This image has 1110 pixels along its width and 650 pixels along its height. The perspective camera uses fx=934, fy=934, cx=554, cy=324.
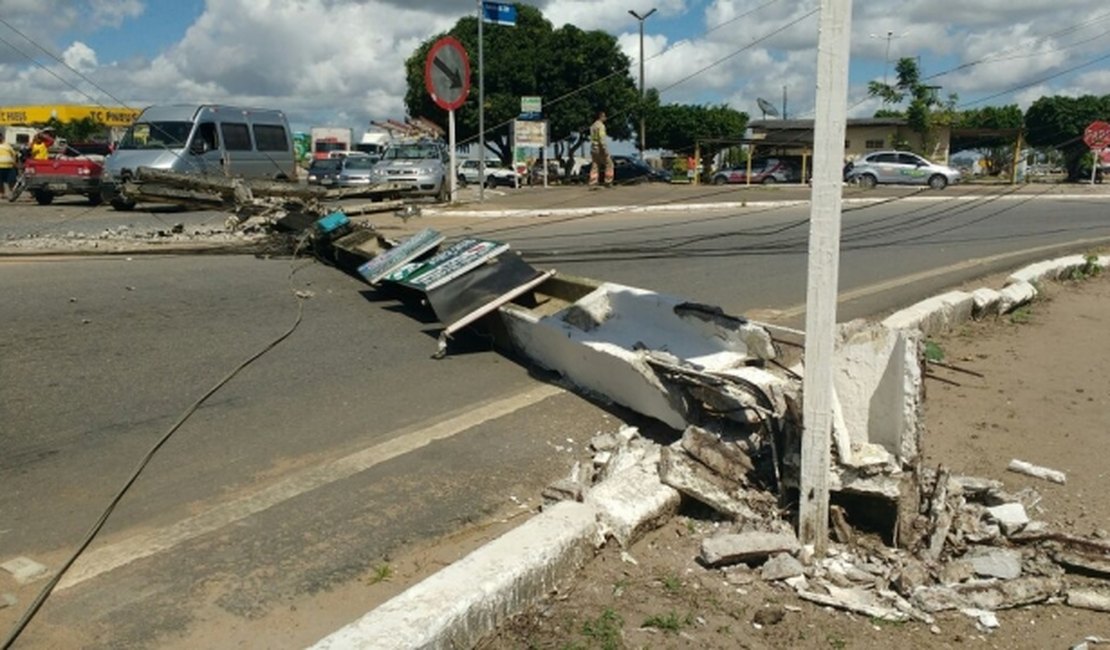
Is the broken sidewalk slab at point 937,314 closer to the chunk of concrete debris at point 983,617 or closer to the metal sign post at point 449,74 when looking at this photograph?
the chunk of concrete debris at point 983,617

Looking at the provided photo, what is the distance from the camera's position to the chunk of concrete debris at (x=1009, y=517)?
3.85m

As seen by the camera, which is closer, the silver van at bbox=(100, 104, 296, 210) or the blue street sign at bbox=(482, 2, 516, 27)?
the blue street sign at bbox=(482, 2, 516, 27)

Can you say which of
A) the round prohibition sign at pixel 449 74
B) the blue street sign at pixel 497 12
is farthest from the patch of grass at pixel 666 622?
the blue street sign at pixel 497 12

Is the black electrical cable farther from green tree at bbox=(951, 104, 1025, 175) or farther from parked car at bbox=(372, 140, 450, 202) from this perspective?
green tree at bbox=(951, 104, 1025, 175)

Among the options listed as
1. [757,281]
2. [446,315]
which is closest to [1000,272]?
[757,281]

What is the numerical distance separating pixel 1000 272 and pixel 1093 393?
5.69m

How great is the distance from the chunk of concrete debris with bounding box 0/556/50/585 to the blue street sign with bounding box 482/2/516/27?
15524mm

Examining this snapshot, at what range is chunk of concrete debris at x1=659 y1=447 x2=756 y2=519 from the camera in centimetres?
392

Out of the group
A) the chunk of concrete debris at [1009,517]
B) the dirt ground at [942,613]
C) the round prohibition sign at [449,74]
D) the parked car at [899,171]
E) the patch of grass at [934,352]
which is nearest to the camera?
the dirt ground at [942,613]

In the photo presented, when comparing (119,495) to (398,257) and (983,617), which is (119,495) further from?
(398,257)

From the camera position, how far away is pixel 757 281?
9.92m

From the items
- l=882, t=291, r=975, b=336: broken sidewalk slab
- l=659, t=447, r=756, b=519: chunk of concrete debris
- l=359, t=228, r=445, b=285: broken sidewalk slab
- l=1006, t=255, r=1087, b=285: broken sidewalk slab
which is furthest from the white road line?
l=1006, t=255, r=1087, b=285: broken sidewalk slab

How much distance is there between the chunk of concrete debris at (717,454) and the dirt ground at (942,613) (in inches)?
8.5

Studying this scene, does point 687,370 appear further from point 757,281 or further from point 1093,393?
point 757,281
